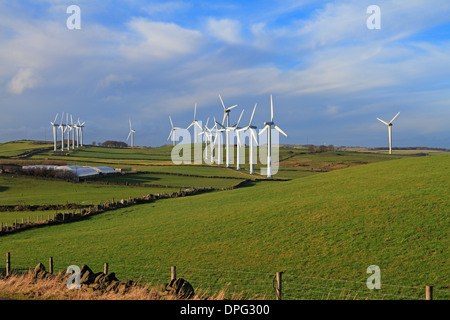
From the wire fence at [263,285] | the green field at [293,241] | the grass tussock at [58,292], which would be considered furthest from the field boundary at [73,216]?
the grass tussock at [58,292]

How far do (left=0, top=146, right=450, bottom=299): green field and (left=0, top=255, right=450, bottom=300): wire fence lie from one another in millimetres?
57

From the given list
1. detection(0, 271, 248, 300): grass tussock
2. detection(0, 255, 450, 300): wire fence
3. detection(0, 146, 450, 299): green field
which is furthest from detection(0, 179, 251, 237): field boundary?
detection(0, 271, 248, 300): grass tussock

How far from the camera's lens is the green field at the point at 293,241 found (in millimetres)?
19016

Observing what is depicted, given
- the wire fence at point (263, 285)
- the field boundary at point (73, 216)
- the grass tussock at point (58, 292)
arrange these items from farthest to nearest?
the field boundary at point (73, 216) < the wire fence at point (263, 285) < the grass tussock at point (58, 292)

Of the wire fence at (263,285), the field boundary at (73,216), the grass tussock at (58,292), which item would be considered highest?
the grass tussock at (58,292)

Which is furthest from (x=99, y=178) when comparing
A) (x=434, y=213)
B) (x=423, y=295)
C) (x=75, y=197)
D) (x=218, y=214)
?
(x=423, y=295)

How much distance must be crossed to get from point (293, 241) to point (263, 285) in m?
7.29

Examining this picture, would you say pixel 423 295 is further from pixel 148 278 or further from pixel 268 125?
pixel 268 125

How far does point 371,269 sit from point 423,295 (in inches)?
131

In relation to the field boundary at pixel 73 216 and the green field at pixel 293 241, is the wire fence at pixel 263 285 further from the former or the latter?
the field boundary at pixel 73 216

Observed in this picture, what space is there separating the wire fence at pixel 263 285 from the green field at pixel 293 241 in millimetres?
57

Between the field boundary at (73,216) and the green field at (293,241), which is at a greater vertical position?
the green field at (293,241)

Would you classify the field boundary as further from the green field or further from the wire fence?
the wire fence
